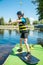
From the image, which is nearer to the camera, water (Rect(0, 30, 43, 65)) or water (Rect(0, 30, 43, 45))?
water (Rect(0, 30, 43, 65))

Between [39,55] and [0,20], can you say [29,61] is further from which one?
[0,20]

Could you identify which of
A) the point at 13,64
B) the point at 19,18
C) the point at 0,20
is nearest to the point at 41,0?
the point at 19,18

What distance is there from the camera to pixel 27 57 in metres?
7.42

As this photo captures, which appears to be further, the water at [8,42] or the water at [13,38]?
the water at [13,38]

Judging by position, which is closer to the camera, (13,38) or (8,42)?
(8,42)

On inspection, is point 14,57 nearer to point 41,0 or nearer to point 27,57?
point 27,57

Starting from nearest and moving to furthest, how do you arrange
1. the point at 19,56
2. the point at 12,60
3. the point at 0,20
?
the point at 12,60 → the point at 19,56 → the point at 0,20

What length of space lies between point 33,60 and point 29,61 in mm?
159

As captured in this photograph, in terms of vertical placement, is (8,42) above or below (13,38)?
above

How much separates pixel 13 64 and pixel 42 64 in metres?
0.96

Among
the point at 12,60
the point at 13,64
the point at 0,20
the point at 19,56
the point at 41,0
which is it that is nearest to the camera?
the point at 13,64

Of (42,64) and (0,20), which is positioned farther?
(0,20)

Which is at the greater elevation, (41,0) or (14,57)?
(41,0)

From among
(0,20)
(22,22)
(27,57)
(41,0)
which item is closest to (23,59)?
(27,57)
